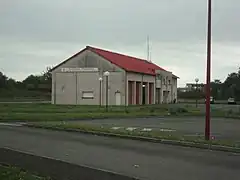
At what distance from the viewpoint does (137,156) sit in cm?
1282

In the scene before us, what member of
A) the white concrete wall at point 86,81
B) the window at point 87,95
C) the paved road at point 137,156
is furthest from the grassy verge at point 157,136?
the window at point 87,95

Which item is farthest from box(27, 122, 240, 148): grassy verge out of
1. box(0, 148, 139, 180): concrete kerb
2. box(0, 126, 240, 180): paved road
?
box(0, 148, 139, 180): concrete kerb

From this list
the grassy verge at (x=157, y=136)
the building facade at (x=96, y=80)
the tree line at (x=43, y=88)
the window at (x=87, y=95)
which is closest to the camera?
the grassy verge at (x=157, y=136)

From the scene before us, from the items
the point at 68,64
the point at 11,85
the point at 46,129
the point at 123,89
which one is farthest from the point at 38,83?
the point at 46,129

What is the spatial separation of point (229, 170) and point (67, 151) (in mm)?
5256

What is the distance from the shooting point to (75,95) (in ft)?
229

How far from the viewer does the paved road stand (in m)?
9.93

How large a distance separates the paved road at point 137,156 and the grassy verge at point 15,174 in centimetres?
155

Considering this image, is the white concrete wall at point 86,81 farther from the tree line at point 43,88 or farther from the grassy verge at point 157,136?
the grassy verge at point 157,136

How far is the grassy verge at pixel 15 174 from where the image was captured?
934 centimetres

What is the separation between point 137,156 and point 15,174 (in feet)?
13.9

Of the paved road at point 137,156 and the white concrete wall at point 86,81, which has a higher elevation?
the white concrete wall at point 86,81

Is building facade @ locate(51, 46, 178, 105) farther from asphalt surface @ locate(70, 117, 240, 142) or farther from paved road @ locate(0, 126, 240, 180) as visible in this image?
paved road @ locate(0, 126, 240, 180)

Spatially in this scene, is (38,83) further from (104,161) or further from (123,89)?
(104,161)
